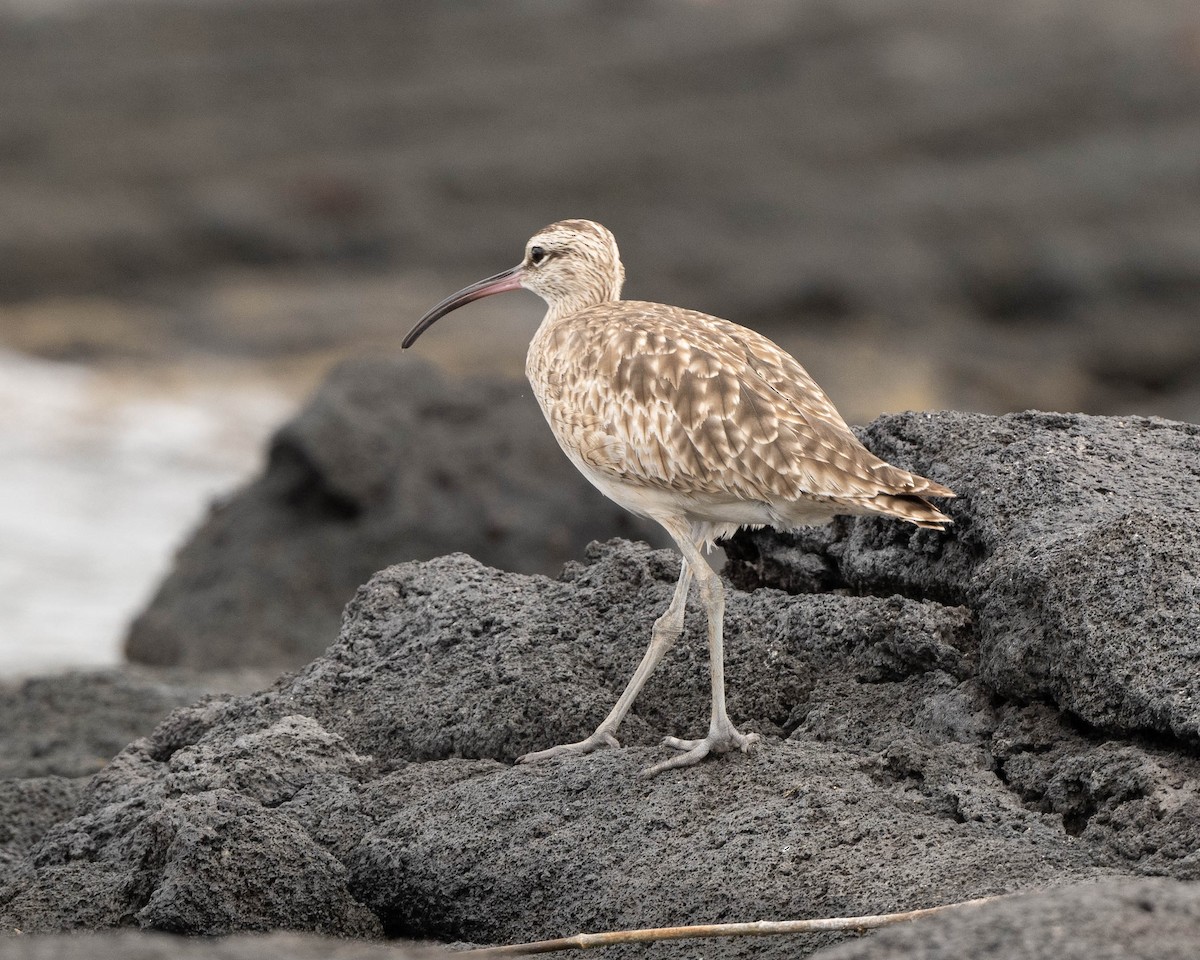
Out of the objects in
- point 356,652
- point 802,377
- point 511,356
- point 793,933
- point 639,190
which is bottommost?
point 793,933

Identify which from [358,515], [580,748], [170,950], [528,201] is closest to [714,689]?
[580,748]

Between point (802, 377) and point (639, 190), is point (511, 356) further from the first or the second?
point (802, 377)

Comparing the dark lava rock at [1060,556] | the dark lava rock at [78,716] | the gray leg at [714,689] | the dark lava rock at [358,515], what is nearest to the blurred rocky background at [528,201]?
the dark lava rock at [358,515]

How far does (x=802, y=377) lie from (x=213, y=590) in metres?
6.96

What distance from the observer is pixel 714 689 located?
577 cm

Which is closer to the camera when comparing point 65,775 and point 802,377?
point 802,377

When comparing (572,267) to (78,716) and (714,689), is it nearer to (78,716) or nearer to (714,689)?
(714,689)

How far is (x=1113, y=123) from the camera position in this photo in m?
27.8

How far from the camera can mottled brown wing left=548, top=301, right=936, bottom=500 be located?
577 centimetres

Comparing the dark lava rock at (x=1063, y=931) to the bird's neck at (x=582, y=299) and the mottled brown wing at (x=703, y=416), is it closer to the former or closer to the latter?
the mottled brown wing at (x=703, y=416)

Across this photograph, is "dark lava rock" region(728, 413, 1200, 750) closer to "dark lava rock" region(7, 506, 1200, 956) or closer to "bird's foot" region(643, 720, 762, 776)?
"dark lava rock" region(7, 506, 1200, 956)

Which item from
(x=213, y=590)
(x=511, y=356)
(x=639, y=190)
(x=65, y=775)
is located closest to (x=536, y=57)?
(x=639, y=190)

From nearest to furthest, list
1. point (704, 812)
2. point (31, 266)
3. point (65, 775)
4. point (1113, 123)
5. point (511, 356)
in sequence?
point (704, 812)
point (65, 775)
point (511, 356)
point (31, 266)
point (1113, 123)

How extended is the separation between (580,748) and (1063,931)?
225 centimetres
